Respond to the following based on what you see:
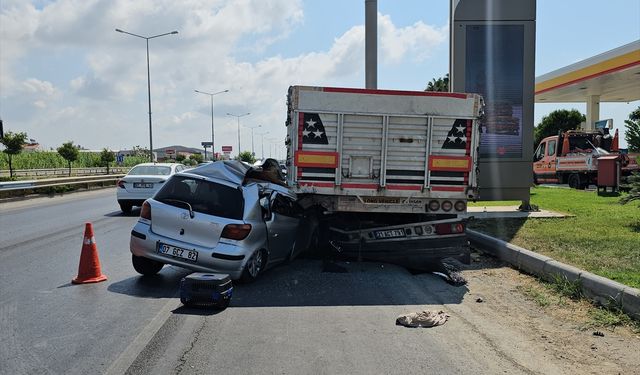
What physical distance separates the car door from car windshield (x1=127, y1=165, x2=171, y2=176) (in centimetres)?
1008

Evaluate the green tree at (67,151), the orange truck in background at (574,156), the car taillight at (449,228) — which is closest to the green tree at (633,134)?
the orange truck in background at (574,156)

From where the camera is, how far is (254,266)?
740 cm

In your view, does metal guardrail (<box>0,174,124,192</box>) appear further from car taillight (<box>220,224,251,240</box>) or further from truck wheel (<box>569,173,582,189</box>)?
truck wheel (<box>569,173,582,189</box>)

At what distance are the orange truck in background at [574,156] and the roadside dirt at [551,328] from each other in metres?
17.1

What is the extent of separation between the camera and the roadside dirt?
464cm

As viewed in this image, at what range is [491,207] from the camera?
16.4 meters

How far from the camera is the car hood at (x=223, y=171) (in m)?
7.73

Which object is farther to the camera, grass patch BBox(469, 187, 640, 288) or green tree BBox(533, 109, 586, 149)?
green tree BBox(533, 109, 586, 149)

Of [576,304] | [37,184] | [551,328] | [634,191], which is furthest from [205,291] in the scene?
[37,184]

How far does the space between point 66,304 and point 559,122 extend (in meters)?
56.3

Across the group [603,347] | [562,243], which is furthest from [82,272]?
[562,243]

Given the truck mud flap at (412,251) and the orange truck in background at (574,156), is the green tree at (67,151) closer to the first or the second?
the orange truck in background at (574,156)

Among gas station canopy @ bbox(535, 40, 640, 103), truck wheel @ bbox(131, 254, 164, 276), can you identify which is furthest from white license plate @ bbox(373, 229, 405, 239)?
gas station canopy @ bbox(535, 40, 640, 103)

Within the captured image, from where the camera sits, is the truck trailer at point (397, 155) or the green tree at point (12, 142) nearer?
the truck trailer at point (397, 155)
